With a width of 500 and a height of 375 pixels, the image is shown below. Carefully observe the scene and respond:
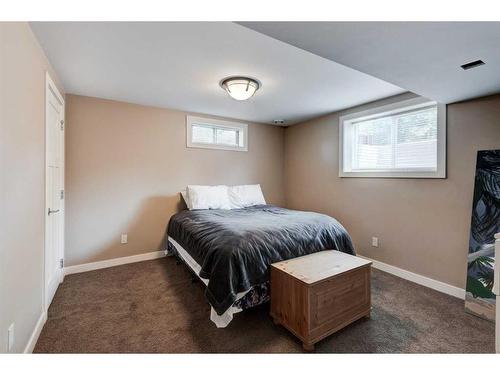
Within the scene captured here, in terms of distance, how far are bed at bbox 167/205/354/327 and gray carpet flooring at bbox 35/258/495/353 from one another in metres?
0.22

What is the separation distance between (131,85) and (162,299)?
232cm

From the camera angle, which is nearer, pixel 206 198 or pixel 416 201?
pixel 416 201

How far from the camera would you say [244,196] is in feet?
12.1

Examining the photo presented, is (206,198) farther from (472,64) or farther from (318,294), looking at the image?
(472,64)

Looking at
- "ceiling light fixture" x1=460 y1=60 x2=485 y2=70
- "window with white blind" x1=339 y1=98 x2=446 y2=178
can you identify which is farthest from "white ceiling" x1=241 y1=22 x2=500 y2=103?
"window with white blind" x1=339 y1=98 x2=446 y2=178

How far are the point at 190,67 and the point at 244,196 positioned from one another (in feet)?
6.74

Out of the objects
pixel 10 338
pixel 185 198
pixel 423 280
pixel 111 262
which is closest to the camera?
pixel 10 338

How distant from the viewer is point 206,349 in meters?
1.59

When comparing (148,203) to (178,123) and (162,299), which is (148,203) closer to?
(178,123)

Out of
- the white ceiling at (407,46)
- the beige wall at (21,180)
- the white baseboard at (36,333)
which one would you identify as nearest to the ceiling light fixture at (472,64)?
the white ceiling at (407,46)

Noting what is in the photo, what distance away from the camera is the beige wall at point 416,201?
7.43 feet

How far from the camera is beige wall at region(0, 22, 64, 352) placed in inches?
47.0

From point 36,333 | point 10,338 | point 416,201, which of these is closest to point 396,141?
point 416,201
